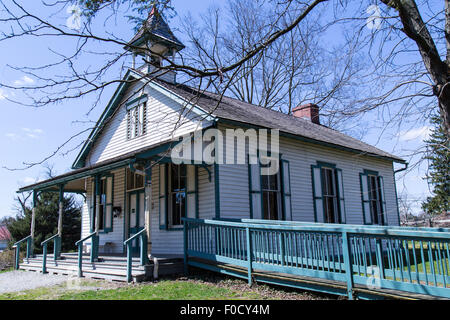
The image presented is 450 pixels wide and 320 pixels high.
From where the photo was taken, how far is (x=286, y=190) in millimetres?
11250

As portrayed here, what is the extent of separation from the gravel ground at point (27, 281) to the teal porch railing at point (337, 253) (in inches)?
142

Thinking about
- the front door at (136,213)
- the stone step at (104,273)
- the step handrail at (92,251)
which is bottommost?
the stone step at (104,273)

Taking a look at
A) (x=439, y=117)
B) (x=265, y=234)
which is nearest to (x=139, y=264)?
(x=265, y=234)

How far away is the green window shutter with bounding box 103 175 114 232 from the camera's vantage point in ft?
43.6

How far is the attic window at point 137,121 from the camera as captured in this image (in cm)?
1296

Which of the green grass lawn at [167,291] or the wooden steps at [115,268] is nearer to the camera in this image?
the green grass lawn at [167,291]

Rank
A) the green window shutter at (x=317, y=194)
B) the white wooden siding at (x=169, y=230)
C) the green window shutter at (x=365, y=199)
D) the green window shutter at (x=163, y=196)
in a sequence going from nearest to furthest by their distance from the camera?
the white wooden siding at (x=169, y=230) → the green window shutter at (x=163, y=196) → the green window shutter at (x=317, y=194) → the green window shutter at (x=365, y=199)

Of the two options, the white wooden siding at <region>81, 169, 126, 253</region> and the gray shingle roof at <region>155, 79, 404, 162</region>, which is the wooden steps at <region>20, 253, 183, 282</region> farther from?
the gray shingle roof at <region>155, 79, 404, 162</region>

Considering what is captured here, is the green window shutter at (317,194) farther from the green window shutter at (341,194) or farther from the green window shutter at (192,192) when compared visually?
the green window shutter at (192,192)

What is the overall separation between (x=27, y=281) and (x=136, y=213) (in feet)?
11.8

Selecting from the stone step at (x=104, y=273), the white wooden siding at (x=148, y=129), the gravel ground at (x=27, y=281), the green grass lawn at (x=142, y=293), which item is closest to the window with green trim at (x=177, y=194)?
the white wooden siding at (x=148, y=129)

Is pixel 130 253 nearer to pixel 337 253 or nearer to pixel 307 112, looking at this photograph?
pixel 337 253

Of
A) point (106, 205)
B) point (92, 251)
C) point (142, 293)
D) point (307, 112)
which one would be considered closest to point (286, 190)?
point (142, 293)
